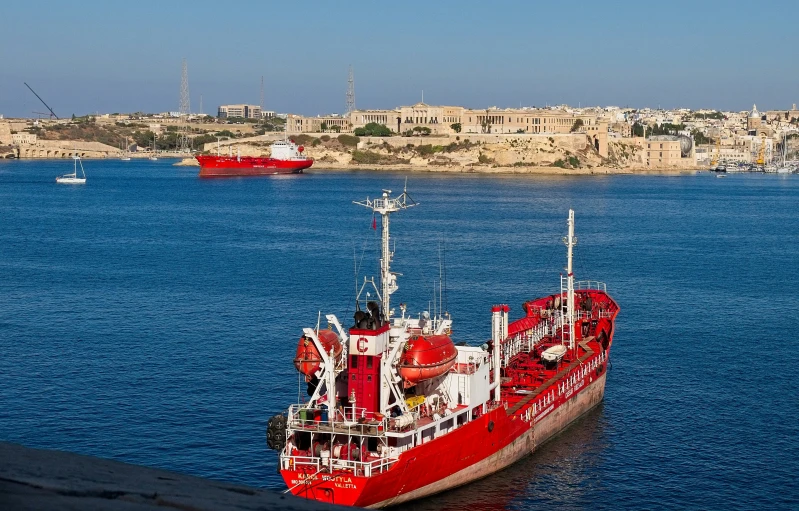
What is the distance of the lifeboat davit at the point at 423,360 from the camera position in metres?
19.0

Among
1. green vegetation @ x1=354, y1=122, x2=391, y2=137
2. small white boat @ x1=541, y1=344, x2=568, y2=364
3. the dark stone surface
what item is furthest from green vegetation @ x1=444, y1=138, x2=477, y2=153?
the dark stone surface

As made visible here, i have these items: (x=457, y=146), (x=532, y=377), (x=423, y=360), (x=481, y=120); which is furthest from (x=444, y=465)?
(x=481, y=120)

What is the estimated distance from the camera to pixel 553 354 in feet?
89.2

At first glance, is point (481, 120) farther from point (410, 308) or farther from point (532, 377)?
point (532, 377)

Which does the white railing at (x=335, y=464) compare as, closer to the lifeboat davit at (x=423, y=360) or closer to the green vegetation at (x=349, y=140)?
the lifeboat davit at (x=423, y=360)

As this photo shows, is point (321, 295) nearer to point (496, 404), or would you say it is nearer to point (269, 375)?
point (269, 375)

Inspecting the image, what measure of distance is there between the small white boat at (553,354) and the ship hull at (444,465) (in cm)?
264

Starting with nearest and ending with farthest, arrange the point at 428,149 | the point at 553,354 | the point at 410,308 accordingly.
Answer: the point at 553,354, the point at 410,308, the point at 428,149

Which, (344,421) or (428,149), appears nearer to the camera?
(344,421)

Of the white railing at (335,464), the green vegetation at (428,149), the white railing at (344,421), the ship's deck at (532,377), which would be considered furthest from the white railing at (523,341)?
the green vegetation at (428,149)

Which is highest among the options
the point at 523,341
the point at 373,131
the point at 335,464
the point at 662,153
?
the point at 373,131

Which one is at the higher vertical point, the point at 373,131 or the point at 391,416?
the point at 373,131

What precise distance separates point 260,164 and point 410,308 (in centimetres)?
11664

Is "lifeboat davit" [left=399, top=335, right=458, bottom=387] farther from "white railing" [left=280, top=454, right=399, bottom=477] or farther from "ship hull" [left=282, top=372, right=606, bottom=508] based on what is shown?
"white railing" [left=280, top=454, right=399, bottom=477]
